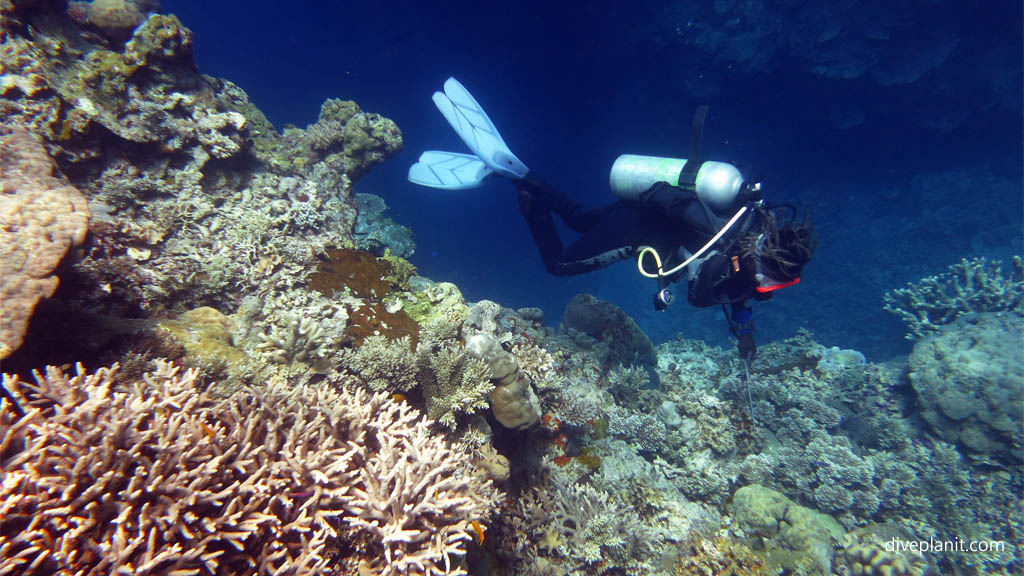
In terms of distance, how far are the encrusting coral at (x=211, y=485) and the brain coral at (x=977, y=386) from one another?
10.5 m

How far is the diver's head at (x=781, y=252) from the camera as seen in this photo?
4.50m

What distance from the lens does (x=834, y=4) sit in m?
14.6

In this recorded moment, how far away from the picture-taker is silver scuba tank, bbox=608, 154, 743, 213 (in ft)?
18.0

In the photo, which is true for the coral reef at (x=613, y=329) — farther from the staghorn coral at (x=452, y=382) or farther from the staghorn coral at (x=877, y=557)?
the staghorn coral at (x=452, y=382)

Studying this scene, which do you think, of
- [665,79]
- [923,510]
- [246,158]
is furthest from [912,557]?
[665,79]

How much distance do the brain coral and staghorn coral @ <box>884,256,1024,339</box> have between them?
10.7 feet

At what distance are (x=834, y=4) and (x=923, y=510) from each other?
17.3 m

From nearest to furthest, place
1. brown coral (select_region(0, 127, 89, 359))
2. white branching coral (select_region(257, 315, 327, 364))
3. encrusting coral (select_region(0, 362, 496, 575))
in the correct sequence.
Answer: encrusting coral (select_region(0, 362, 496, 575)) → brown coral (select_region(0, 127, 89, 359)) → white branching coral (select_region(257, 315, 327, 364))

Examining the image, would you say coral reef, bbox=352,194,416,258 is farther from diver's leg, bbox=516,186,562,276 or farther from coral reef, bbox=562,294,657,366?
coral reef, bbox=562,294,657,366

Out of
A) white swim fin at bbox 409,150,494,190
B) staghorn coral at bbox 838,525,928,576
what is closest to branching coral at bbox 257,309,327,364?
white swim fin at bbox 409,150,494,190

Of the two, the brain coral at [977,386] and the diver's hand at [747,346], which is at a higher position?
the brain coral at [977,386]

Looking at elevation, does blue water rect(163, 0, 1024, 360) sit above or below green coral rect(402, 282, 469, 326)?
above

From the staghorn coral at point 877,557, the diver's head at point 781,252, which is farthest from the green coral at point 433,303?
the staghorn coral at point 877,557

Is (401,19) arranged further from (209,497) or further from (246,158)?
(209,497)
